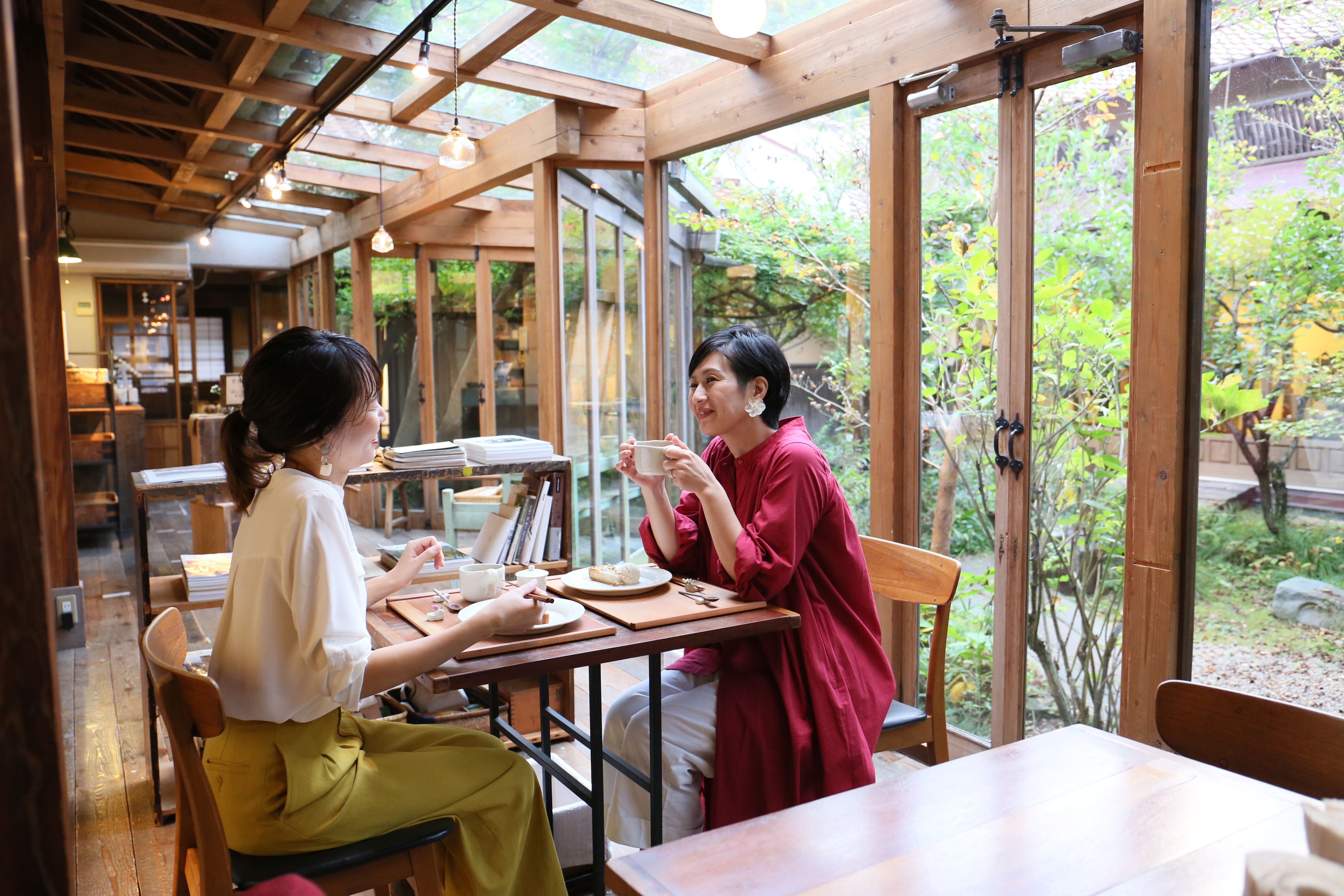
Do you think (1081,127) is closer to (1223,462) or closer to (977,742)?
(1223,462)

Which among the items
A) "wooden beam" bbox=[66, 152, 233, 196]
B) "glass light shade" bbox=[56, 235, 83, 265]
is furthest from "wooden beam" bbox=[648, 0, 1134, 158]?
"glass light shade" bbox=[56, 235, 83, 265]

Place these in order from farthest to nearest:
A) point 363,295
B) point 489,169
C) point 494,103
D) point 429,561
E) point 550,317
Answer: point 363,295 < point 489,169 < point 494,103 < point 550,317 < point 429,561

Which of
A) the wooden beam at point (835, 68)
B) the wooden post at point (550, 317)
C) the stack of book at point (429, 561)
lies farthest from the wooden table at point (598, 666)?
the wooden post at point (550, 317)

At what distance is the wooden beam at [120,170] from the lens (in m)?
6.70

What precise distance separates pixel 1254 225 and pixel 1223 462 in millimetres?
596

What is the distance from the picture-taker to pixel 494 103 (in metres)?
4.64

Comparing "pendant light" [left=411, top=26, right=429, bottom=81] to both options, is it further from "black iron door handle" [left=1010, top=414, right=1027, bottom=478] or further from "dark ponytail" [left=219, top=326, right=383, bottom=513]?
"black iron door handle" [left=1010, top=414, right=1027, bottom=478]

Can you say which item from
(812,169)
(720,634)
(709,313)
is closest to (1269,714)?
(720,634)

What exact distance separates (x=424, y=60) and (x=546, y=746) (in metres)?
2.60

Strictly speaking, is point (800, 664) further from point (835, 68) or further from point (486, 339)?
point (486, 339)

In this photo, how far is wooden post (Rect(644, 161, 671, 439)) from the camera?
4.17m

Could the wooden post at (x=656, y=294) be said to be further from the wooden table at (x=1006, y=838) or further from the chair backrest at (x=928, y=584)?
the wooden table at (x=1006, y=838)

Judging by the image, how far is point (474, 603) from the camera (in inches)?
77.6

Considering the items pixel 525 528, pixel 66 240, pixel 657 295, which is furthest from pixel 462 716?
pixel 66 240
